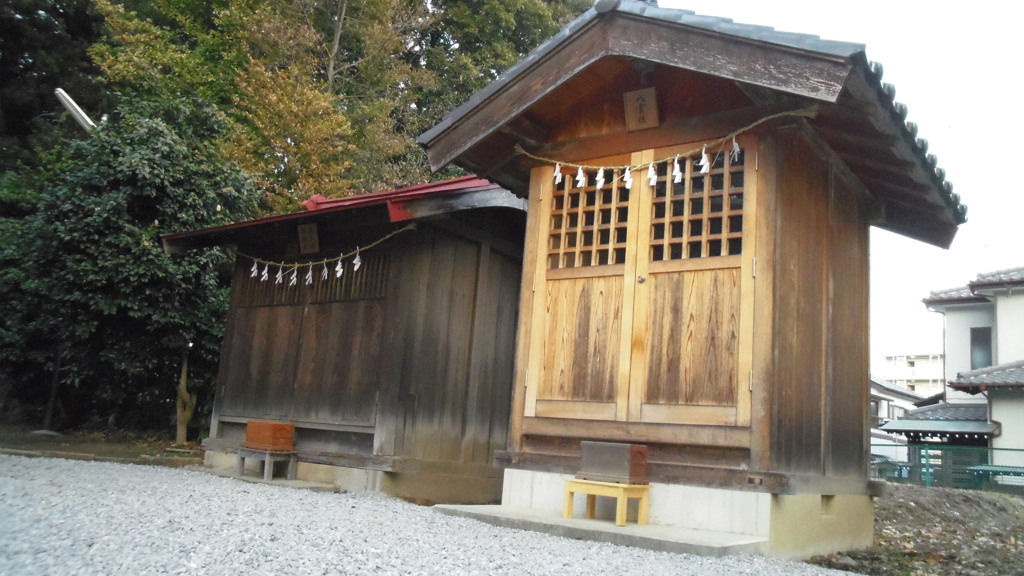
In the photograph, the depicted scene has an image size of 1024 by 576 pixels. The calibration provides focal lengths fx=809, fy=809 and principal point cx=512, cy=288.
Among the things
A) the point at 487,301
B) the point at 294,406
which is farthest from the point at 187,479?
the point at 487,301

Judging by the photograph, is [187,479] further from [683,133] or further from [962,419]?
[962,419]

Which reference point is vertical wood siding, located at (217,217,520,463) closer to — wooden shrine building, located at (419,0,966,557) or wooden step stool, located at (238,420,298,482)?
wooden step stool, located at (238,420,298,482)

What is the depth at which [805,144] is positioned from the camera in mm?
6570

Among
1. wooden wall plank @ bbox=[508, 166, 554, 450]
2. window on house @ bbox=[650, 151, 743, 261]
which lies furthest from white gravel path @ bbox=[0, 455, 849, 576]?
window on house @ bbox=[650, 151, 743, 261]

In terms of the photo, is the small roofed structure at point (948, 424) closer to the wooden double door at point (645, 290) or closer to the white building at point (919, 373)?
the wooden double door at point (645, 290)

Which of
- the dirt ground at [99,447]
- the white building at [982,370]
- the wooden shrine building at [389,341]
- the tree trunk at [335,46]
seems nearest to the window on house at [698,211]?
the wooden shrine building at [389,341]

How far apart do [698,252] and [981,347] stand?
75.5 ft

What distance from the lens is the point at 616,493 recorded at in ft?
19.0

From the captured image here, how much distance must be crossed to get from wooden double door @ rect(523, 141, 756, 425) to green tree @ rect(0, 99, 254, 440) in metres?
8.57

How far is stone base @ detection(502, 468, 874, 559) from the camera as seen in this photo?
5629 mm

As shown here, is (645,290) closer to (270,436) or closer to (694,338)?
(694,338)

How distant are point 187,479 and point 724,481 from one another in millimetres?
5714

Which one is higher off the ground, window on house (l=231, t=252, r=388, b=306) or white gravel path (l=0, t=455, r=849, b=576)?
window on house (l=231, t=252, r=388, b=306)

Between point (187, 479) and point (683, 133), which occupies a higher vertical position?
point (683, 133)
